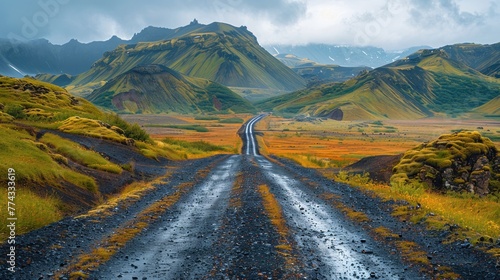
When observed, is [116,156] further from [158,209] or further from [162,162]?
[158,209]

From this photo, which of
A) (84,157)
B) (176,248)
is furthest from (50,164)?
(176,248)

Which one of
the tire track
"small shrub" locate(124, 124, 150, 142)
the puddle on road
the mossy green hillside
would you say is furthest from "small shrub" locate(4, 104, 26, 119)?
the puddle on road

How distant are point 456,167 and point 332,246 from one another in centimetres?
2320

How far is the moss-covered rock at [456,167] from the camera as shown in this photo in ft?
110

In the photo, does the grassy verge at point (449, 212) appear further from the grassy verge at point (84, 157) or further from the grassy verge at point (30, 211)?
the grassy verge at point (84, 157)

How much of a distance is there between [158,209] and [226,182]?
43.3 ft

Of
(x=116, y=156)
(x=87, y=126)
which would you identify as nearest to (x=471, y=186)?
(x=116, y=156)

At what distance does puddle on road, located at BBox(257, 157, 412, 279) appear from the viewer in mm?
13070

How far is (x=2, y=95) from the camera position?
203ft

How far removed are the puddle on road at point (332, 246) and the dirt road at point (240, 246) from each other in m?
0.04

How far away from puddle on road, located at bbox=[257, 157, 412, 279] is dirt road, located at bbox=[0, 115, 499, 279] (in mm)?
36

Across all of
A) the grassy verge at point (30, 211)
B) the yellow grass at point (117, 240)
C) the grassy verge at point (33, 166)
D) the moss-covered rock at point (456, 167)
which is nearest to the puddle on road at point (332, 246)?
the yellow grass at point (117, 240)

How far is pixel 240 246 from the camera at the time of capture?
604 inches

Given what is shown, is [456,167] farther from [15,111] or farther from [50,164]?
[15,111]
